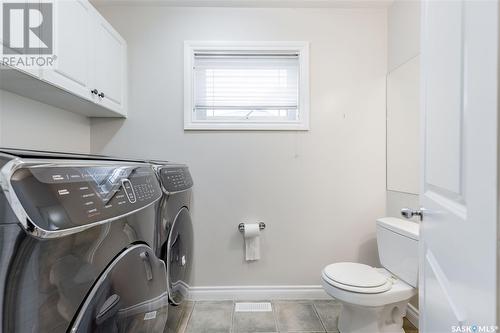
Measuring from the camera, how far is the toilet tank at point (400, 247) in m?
1.47

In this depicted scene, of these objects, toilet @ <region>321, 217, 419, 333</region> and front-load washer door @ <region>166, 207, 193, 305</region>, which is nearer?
front-load washer door @ <region>166, 207, 193, 305</region>

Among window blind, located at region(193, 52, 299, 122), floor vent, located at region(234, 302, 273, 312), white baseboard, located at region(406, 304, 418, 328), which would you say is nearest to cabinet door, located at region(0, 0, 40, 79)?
window blind, located at region(193, 52, 299, 122)

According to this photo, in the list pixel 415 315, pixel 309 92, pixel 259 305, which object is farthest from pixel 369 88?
pixel 259 305

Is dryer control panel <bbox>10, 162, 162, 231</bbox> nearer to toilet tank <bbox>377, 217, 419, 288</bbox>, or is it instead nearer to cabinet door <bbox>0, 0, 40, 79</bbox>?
cabinet door <bbox>0, 0, 40, 79</bbox>

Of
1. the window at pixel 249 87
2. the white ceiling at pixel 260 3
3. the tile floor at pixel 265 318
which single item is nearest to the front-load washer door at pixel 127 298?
the tile floor at pixel 265 318

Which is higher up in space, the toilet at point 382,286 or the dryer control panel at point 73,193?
the dryer control panel at point 73,193

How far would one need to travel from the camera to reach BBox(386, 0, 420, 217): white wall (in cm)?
170

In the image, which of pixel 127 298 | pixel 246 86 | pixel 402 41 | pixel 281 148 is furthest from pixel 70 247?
pixel 402 41

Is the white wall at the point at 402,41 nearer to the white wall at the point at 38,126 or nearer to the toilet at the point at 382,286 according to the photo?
the toilet at the point at 382,286

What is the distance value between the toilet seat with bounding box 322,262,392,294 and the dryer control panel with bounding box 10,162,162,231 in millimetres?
1243

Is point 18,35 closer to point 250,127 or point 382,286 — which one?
point 250,127

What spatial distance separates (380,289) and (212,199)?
1.29m

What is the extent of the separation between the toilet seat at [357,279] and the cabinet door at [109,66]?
73.4 inches

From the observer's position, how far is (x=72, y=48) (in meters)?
1.39
